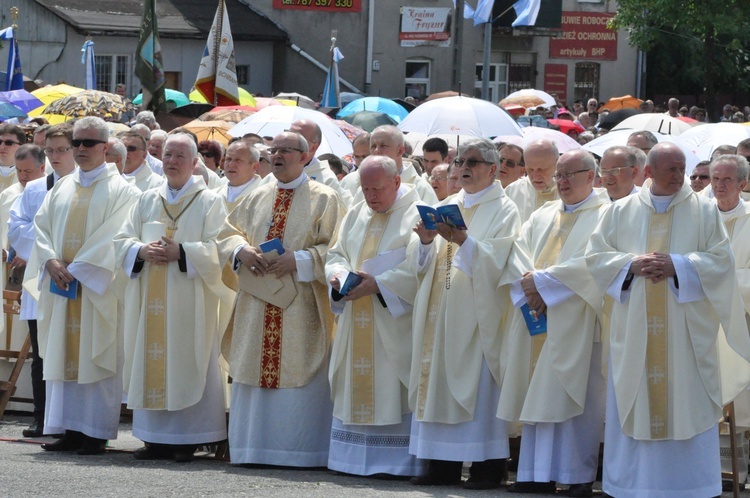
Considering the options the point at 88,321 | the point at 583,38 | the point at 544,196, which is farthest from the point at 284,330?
the point at 583,38

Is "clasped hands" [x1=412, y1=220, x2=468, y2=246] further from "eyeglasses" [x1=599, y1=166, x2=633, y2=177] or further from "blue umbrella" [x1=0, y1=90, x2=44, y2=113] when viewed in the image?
"blue umbrella" [x1=0, y1=90, x2=44, y2=113]

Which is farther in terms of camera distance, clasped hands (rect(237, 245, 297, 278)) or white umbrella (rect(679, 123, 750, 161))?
white umbrella (rect(679, 123, 750, 161))

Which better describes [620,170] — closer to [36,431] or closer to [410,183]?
[410,183]

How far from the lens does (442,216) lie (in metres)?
7.95

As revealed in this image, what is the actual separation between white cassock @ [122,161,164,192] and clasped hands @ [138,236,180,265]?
1.69 metres

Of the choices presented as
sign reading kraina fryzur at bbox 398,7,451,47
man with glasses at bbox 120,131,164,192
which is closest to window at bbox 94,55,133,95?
sign reading kraina fryzur at bbox 398,7,451,47

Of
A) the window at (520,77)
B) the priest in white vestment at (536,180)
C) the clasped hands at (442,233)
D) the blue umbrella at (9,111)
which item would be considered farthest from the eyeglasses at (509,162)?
the window at (520,77)

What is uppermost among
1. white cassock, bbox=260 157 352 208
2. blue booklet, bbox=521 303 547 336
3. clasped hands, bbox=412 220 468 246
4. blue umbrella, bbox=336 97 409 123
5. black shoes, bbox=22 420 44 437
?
blue umbrella, bbox=336 97 409 123

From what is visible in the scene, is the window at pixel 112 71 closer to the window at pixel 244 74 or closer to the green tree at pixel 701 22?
the window at pixel 244 74

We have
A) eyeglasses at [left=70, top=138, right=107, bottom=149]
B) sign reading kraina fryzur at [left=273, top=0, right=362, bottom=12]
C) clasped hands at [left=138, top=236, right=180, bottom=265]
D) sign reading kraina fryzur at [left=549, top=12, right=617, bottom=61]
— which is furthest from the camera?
sign reading kraina fryzur at [left=549, top=12, right=617, bottom=61]

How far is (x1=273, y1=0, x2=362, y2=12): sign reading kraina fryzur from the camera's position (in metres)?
36.0

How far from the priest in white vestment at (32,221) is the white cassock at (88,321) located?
1.63ft

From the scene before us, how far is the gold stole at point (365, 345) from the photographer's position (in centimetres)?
862

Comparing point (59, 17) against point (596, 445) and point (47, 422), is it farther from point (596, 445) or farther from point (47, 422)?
point (596, 445)
